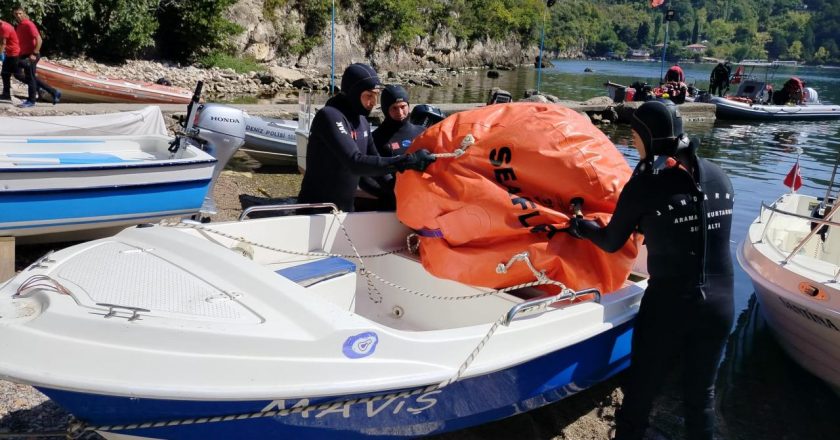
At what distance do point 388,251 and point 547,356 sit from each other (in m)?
1.66

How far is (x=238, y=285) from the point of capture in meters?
3.09

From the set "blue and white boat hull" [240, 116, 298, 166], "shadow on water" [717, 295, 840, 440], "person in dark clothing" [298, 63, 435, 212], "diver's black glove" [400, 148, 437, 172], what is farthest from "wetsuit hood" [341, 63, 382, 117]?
"blue and white boat hull" [240, 116, 298, 166]

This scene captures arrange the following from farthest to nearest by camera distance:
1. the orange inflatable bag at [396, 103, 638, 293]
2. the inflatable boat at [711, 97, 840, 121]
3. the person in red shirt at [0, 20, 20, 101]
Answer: the inflatable boat at [711, 97, 840, 121], the person in red shirt at [0, 20, 20, 101], the orange inflatable bag at [396, 103, 638, 293]

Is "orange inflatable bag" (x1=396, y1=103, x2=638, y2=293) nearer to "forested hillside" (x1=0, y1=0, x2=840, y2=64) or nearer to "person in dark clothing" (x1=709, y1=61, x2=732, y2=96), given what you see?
"forested hillside" (x1=0, y1=0, x2=840, y2=64)

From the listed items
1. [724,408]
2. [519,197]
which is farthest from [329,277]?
[724,408]

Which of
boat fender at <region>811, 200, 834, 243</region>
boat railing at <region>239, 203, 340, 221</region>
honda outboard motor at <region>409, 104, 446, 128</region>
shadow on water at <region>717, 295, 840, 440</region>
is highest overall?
honda outboard motor at <region>409, 104, 446, 128</region>

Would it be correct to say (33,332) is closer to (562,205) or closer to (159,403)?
(159,403)

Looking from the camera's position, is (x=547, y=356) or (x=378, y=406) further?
(x=547, y=356)

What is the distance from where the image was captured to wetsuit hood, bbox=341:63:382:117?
431 cm

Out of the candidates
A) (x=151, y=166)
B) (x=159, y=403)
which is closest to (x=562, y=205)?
(x=159, y=403)

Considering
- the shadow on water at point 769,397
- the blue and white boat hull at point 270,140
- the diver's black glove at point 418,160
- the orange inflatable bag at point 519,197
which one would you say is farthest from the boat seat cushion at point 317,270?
the blue and white boat hull at point 270,140

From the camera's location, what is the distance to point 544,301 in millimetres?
3299

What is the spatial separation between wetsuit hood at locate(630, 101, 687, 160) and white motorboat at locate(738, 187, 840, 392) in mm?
2134

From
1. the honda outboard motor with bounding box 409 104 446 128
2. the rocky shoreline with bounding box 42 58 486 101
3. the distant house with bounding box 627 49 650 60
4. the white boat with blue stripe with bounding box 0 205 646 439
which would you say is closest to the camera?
the white boat with blue stripe with bounding box 0 205 646 439
